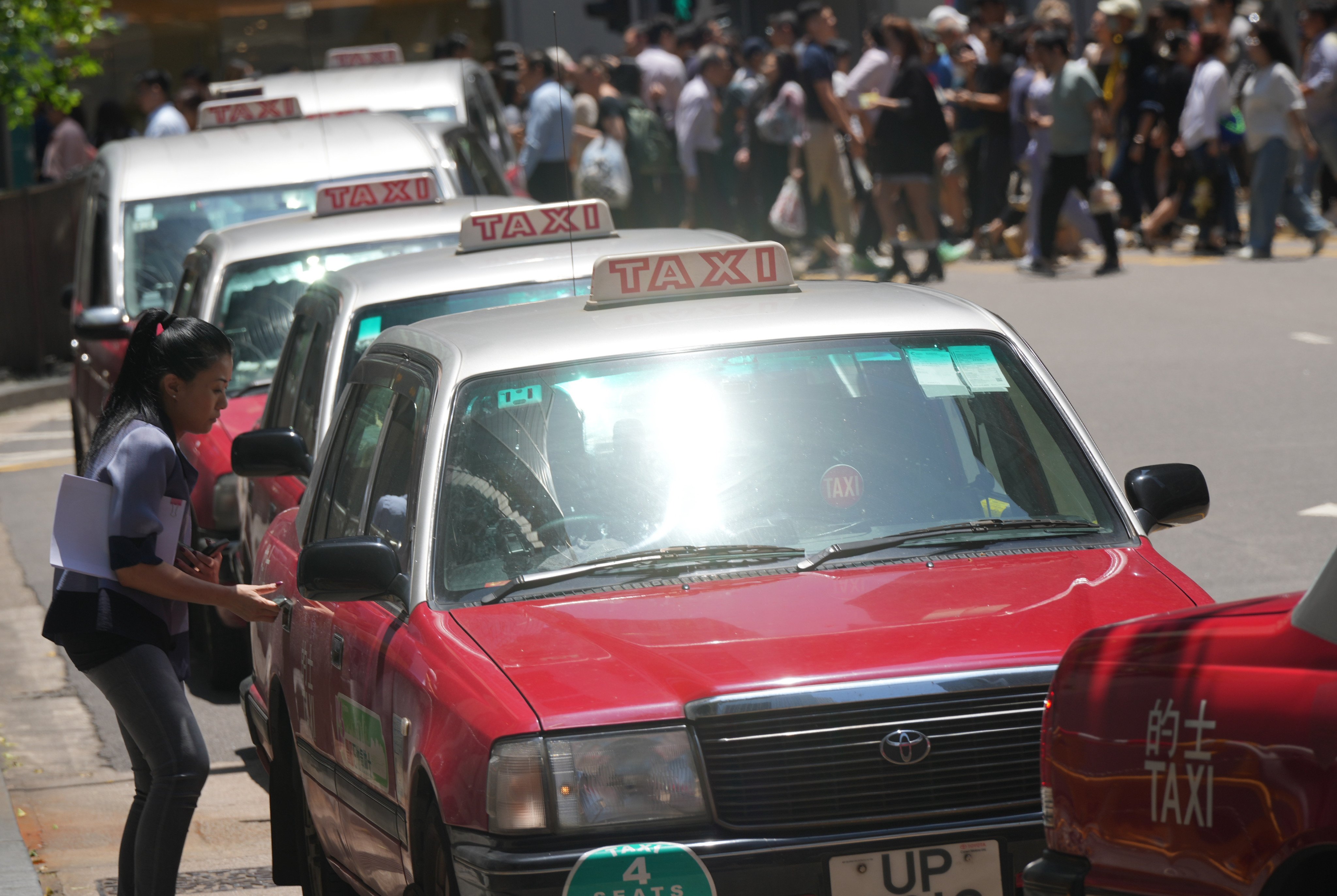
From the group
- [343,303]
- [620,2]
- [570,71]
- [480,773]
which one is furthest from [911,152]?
[480,773]

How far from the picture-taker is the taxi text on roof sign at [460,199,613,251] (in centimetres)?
759

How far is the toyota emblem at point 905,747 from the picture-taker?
379 cm

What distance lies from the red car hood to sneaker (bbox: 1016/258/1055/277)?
14.4 metres

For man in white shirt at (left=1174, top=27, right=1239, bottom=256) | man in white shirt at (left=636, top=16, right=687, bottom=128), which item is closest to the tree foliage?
man in white shirt at (left=636, top=16, right=687, bottom=128)

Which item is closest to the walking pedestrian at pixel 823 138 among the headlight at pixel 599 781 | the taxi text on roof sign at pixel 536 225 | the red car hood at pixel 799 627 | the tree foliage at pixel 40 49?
the tree foliage at pixel 40 49

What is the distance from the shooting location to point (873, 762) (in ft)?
12.5

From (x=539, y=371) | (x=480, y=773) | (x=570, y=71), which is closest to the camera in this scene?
(x=480, y=773)

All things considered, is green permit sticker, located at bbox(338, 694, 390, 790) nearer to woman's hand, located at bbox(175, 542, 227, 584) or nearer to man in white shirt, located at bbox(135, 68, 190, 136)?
woman's hand, located at bbox(175, 542, 227, 584)

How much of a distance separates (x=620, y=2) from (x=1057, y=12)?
4657 mm

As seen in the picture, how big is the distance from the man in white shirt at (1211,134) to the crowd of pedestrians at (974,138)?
2 cm

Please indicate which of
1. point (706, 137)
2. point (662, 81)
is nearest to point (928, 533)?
point (706, 137)

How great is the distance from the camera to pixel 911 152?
18.1 m

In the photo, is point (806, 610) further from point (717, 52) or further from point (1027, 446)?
point (717, 52)

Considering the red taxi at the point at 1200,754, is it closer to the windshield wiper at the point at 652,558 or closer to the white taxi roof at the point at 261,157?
the windshield wiper at the point at 652,558
